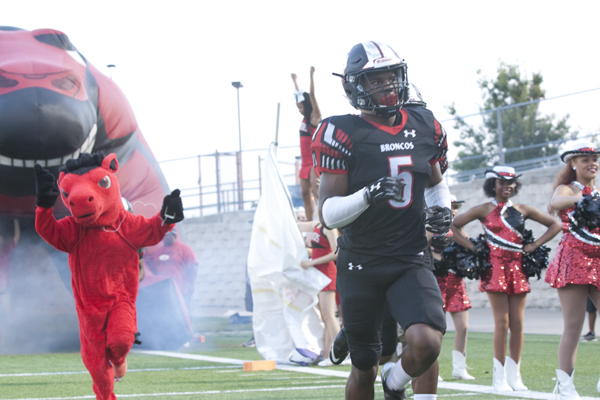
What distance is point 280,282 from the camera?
8.68m

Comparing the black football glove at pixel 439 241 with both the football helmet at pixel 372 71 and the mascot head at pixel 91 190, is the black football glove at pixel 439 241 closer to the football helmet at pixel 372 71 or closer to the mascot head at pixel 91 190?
the football helmet at pixel 372 71

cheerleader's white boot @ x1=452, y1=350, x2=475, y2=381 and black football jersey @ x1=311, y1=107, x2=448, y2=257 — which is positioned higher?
black football jersey @ x1=311, y1=107, x2=448, y2=257

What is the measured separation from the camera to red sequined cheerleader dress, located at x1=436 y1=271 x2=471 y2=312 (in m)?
7.27

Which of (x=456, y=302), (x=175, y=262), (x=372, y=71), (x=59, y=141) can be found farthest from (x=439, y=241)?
(x=175, y=262)

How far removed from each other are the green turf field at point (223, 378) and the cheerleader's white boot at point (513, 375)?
143mm

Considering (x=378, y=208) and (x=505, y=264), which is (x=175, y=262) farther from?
(x=378, y=208)

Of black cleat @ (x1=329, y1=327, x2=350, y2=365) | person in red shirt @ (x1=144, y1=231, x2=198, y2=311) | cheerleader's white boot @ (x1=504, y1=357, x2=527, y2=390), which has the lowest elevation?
person in red shirt @ (x1=144, y1=231, x2=198, y2=311)

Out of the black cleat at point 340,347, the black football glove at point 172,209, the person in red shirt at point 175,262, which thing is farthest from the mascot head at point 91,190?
the person in red shirt at point 175,262

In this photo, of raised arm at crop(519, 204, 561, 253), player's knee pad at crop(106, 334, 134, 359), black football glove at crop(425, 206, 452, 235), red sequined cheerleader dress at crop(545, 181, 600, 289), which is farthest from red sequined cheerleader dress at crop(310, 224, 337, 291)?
black football glove at crop(425, 206, 452, 235)

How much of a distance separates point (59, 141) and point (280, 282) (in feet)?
10.7

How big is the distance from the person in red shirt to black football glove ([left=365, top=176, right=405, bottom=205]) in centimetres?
754

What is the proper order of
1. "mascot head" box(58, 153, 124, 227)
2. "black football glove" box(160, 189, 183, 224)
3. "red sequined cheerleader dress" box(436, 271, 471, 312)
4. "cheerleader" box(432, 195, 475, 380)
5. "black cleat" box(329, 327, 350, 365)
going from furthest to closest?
"red sequined cheerleader dress" box(436, 271, 471, 312), "cheerleader" box(432, 195, 475, 380), "black football glove" box(160, 189, 183, 224), "mascot head" box(58, 153, 124, 227), "black cleat" box(329, 327, 350, 365)

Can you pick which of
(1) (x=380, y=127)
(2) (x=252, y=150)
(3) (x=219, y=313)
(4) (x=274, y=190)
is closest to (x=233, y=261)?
(3) (x=219, y=313)

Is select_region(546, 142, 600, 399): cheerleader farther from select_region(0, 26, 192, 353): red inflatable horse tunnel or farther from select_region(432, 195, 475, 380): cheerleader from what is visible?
select_region(0, 26, 192, 353): red inflatable horse tunnel
